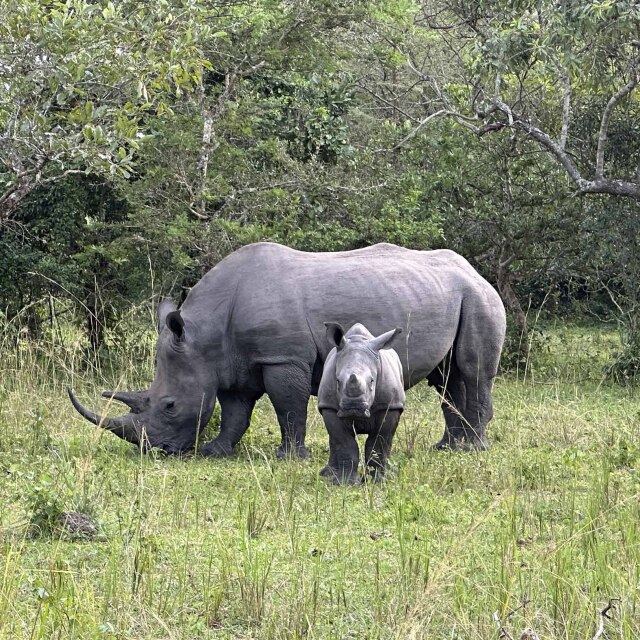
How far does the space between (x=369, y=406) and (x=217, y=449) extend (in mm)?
2140

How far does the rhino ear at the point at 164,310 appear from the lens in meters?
9.37

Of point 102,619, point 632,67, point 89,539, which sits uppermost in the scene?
point 632,67

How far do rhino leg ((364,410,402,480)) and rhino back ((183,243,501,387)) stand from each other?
1.12m

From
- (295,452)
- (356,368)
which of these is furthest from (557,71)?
(356,368)

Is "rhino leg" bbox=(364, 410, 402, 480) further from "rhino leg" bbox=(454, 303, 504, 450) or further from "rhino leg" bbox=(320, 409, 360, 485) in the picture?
"rhino leg" bbox=(454, 303, 504, 450)

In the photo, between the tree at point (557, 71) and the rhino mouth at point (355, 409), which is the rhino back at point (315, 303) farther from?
the tree at point (557, 71)

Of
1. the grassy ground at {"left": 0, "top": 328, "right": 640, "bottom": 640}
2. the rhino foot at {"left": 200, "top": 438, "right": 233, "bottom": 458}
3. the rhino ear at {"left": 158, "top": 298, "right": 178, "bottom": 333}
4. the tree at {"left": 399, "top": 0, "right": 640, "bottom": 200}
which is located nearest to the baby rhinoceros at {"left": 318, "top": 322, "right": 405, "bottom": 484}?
the grassy ground at {"left": 0, "top": 328, "right": 640, "bottom": 640}

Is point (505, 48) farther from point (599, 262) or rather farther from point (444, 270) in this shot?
point (599, 262)

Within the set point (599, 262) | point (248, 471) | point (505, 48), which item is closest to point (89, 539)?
point (248, 471)

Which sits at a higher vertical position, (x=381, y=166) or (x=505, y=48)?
(x=505, y=48)

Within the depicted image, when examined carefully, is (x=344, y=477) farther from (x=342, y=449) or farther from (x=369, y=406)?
(x=369, y=406)

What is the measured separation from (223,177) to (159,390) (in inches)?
167

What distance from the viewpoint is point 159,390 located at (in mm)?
9117

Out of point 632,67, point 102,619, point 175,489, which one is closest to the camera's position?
point 102,619
